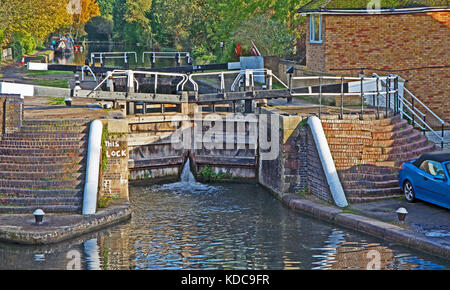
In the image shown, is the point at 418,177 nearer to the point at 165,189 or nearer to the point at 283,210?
the point at 283,210

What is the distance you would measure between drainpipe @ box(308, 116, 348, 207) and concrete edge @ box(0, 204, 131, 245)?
6029mm

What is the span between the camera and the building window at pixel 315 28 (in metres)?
31.7

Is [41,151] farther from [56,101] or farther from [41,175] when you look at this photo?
[56,101]

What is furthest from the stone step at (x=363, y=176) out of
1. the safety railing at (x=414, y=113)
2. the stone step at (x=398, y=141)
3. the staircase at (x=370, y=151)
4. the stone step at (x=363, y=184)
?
the safety railing at (x=414, y=113)

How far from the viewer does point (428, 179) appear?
20625 millimetres

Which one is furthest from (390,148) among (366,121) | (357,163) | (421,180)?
(421,180)

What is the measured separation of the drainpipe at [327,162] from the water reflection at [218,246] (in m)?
1.04

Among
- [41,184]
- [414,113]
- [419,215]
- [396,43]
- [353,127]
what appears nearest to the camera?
[419,215]

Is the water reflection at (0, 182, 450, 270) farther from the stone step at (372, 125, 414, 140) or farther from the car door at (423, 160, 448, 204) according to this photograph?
the stone step at (372, 125, 414, 140)

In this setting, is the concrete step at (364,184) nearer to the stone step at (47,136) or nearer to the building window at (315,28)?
the stone step at (47,136)

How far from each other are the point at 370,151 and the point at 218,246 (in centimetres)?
660

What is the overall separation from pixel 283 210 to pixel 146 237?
4.96m

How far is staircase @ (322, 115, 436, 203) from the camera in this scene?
2227 cm

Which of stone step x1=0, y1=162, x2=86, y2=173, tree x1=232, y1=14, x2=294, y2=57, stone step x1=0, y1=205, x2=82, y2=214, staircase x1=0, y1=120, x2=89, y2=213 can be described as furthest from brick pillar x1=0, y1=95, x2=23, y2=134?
tree x1=232, y1=14, x2=294, y2=57
